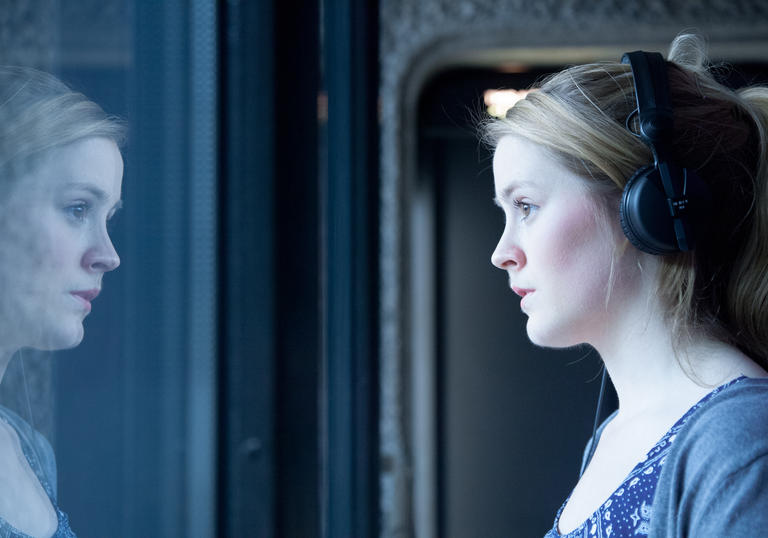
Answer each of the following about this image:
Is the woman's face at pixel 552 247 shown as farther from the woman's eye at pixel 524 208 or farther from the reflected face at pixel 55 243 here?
the reflected face at pixel 55 243

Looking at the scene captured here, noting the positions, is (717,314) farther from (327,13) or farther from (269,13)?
(327,13)

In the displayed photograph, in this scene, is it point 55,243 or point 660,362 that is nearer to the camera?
point 55,243

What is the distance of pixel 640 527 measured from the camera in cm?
42

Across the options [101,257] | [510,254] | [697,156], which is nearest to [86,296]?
[101,257]

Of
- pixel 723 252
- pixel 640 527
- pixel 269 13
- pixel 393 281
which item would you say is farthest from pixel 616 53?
pixel 640 527

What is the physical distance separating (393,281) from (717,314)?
1.52 meters

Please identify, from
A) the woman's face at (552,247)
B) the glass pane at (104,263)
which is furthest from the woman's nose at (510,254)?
the glass pane at (104,263)

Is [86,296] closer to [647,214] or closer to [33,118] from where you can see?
[33,118]

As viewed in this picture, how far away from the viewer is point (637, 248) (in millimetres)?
470

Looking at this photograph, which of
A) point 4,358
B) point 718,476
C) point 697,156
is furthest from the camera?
point 697,156

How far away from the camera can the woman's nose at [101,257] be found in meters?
0.29

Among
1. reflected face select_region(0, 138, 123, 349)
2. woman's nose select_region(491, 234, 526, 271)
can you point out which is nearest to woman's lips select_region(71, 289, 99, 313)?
reflected face select_region(0, 138, 123, 349)

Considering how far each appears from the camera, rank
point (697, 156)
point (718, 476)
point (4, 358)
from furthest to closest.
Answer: point (697, 156), point (718, 476), point (4, 358)

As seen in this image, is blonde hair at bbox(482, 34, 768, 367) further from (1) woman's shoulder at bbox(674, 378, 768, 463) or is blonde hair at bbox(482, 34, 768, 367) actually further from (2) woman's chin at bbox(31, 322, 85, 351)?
(2) woman's chin at bbox(31, 322, 85, 351)
